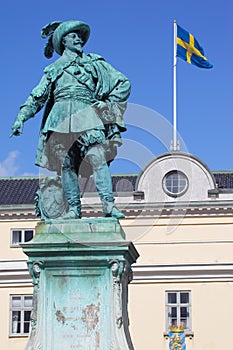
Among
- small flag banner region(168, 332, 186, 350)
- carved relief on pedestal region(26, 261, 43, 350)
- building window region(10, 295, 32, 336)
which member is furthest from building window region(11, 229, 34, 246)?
carved relief on pedestal region(26, 261, 43, 350)

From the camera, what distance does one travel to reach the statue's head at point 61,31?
1402 centimetres

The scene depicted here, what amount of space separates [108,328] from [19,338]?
3301cm

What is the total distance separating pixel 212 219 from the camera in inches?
1772

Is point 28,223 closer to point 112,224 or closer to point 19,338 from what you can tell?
point 19,338

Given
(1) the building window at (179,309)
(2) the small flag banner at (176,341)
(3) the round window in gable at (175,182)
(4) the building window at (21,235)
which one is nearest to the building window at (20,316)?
(4) the building window at (21,235)

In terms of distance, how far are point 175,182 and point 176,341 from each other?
7489 mm

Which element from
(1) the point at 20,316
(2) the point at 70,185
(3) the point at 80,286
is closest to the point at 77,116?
(2) the point at 70,185

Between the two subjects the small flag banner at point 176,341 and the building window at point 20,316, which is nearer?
the small flag banner at point 176,341

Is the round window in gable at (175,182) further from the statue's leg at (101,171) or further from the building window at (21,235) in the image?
the statue's leg at (101,171)

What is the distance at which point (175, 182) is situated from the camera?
45156mm

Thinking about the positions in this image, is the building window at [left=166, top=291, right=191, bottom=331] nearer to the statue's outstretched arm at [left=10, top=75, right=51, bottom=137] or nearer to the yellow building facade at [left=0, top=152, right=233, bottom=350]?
the yellow building facade at [left=0, top=152, right=233, bottom=350]

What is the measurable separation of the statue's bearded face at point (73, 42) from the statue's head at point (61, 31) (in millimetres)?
55

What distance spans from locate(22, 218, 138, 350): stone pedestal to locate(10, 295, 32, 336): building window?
107 ft

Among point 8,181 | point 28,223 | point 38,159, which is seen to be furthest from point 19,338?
point 38,159
